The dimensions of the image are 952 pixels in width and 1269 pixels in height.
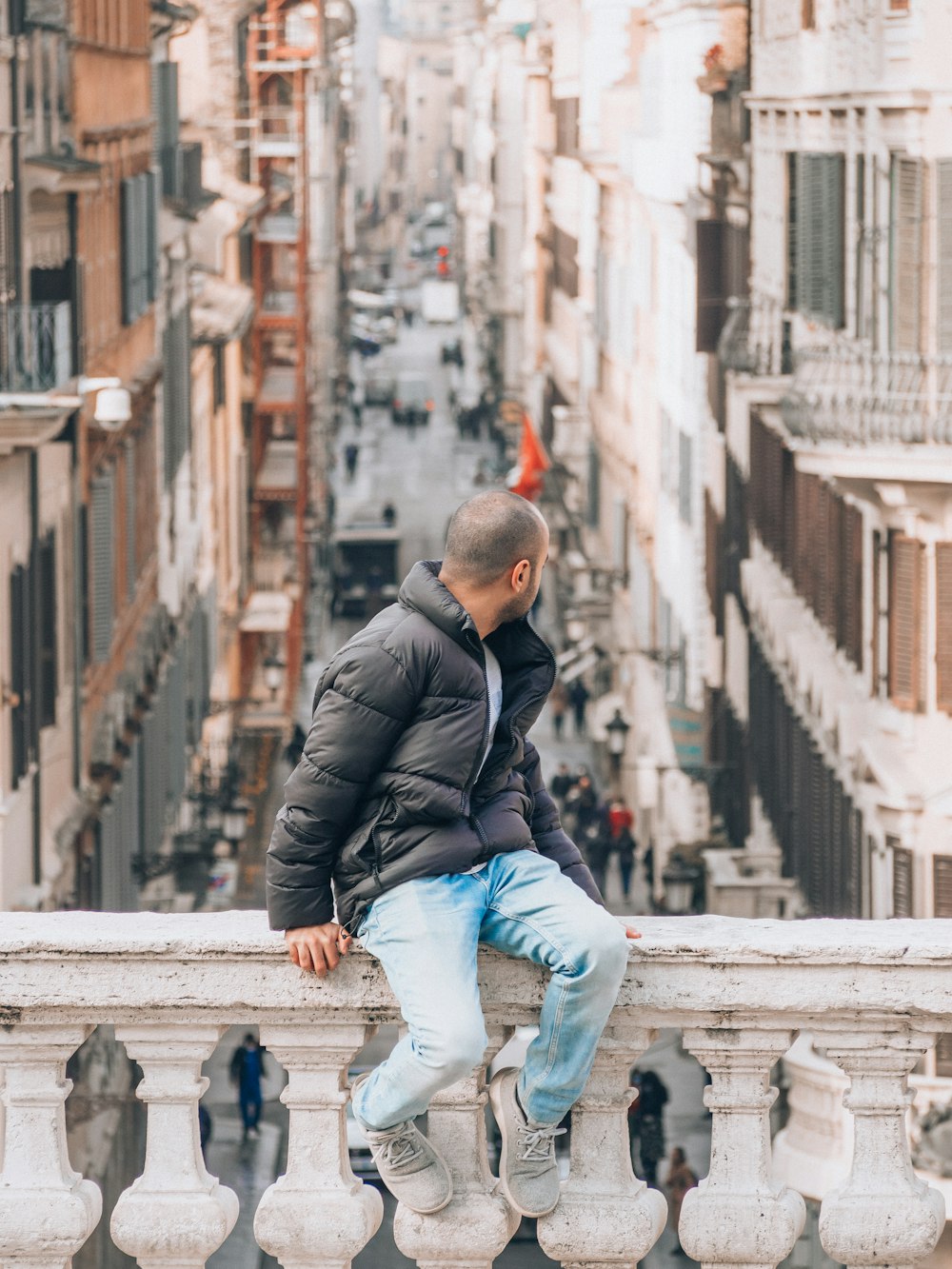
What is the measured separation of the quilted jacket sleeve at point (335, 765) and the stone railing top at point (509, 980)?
0.13 m

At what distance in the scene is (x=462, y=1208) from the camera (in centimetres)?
560

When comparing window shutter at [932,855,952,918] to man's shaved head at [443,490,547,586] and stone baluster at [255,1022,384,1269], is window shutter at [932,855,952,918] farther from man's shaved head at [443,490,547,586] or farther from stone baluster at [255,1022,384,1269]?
stone baluster at [255,1022,384,1269]

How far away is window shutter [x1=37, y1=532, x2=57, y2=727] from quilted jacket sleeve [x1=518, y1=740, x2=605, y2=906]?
678 inches

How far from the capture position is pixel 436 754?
18.7ft

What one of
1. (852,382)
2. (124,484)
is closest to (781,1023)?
(852,382)

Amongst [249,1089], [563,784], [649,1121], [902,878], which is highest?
[902,878]

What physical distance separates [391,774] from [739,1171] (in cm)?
100

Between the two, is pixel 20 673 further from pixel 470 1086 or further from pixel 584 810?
pixel 584 810

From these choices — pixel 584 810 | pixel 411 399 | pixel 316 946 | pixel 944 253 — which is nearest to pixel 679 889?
pixel 944 253

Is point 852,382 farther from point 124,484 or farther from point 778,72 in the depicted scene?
point 124,484

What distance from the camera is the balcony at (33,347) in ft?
70.6

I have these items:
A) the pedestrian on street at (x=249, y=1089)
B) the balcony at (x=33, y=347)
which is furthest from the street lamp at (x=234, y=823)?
the balcony at (x=33, y=347)

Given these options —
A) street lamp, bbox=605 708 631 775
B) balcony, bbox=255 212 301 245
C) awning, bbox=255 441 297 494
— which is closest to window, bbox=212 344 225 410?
awning, bbox=255 441 297 494

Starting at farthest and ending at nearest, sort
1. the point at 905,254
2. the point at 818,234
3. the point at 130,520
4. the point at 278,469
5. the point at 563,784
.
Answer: the point at 278,469
the point at 563,784
the point at 130,520
the point at 818,234
the point at 905,254
